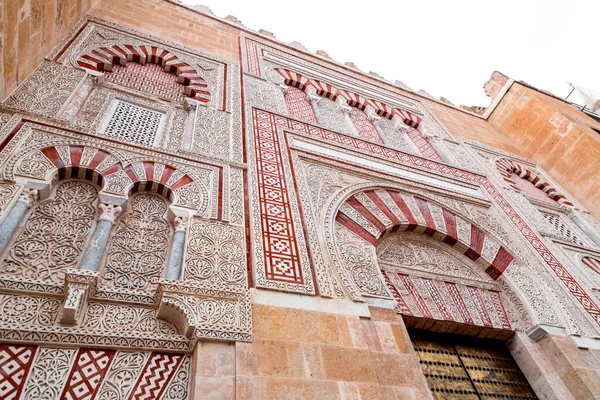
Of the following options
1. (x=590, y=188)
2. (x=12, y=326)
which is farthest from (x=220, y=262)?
(x=590, y=188)

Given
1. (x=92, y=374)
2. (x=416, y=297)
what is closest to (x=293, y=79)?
(x=416, y=297)

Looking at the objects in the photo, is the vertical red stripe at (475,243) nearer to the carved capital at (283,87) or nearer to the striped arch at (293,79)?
the carved capital at (283,87)

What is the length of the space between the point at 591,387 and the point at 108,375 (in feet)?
8.36

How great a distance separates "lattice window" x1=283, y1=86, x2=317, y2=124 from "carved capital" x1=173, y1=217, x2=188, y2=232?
2.13 metres

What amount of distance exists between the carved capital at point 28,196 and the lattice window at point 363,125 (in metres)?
3.08

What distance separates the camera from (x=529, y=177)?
511 centimetres

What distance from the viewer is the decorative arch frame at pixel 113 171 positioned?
78.7 inches

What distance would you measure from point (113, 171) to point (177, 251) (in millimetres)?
643

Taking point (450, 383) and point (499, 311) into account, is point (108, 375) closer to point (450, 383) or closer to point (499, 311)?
point (450, 383)

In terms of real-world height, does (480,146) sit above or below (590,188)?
above

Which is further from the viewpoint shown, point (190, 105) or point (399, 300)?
point (190, 105)

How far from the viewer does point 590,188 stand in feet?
15.7

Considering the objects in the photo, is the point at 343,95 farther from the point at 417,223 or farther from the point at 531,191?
the point at 531,191

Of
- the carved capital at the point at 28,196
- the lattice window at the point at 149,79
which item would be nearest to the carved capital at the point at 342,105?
the lattice window at the point at 149,79
